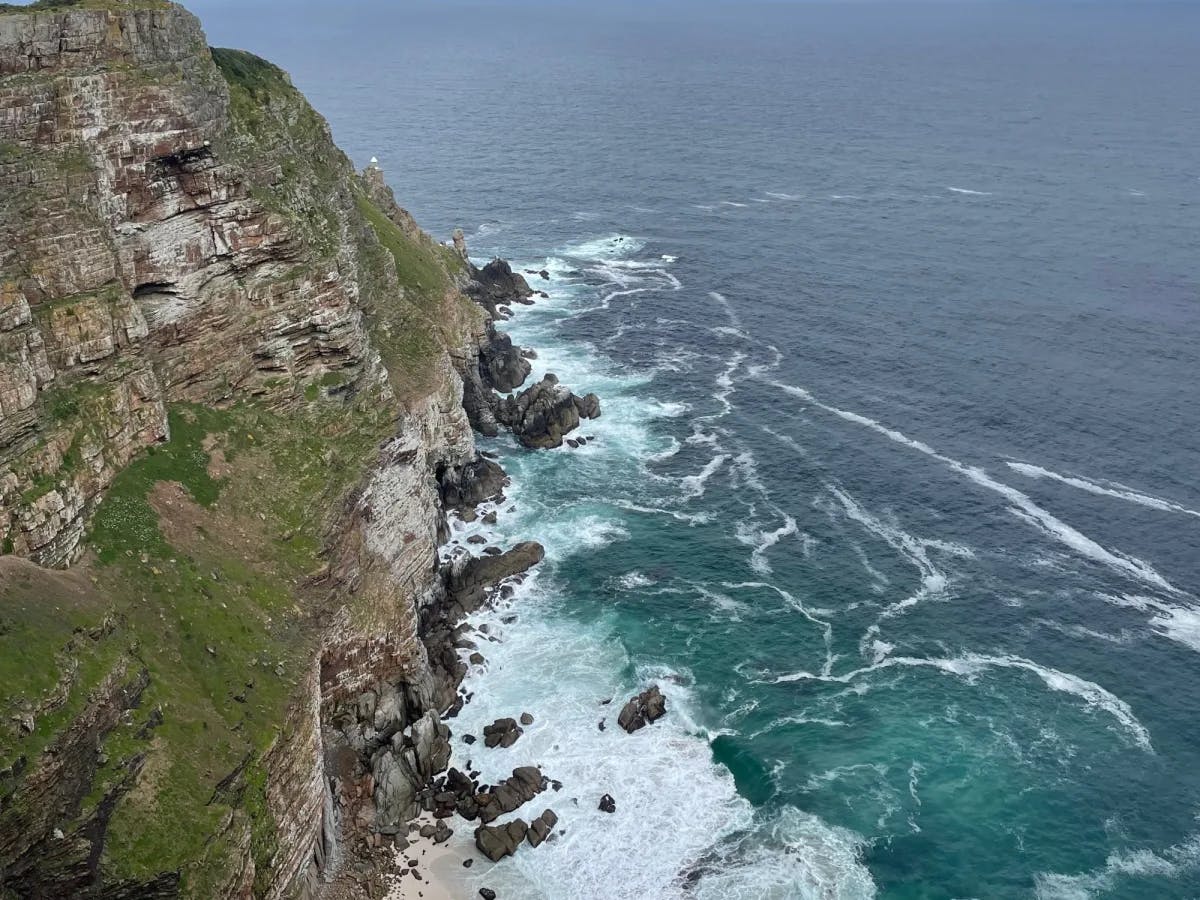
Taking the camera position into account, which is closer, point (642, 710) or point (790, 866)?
point (790, 866)

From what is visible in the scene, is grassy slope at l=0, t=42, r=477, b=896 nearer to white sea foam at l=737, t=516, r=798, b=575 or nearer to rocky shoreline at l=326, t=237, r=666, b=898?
rocky shoreline at l=326, t=237, r=666, b=898

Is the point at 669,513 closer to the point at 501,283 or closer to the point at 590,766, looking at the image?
the point at 590,766

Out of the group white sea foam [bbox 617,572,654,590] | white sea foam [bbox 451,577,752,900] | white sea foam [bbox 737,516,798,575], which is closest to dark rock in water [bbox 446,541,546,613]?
white sea foam [bbox 451,577,752,900]

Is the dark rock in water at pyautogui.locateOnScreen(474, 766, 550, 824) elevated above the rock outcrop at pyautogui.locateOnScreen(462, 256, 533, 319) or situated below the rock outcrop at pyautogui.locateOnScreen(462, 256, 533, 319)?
below

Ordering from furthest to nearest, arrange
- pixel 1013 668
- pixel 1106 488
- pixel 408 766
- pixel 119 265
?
pixel 1106 488 → pixel 1013 668 → pixel 408 766 → pixel 119 265

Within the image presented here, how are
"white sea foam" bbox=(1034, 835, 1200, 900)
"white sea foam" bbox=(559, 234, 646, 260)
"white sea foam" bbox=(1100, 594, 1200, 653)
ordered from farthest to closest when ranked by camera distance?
1. "white sea foam" bbox=(559, 234, 646, 260)
2. "white sea foam" bbox=(1100, 594, 1200, 653)
3. "white sea foam" bbox=(1034, 835, 1200, 900)

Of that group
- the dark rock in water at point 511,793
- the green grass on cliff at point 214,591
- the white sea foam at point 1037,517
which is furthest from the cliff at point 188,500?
the white sea foam at point 1037,517

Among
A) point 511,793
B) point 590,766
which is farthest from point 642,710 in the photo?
point 511,793
